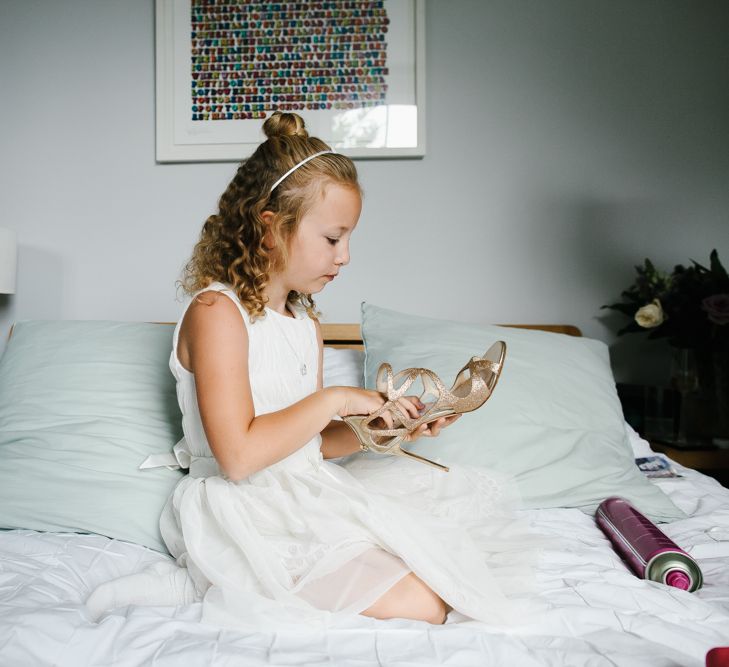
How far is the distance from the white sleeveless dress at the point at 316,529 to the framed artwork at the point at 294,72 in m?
0.89

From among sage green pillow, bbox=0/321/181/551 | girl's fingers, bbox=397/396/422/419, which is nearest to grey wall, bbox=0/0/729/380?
sage green pillow, bbox=0/321/181/551

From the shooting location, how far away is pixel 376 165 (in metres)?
1.96

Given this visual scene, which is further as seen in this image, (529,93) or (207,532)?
(529,93)

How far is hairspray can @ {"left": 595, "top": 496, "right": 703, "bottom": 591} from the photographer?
96cm

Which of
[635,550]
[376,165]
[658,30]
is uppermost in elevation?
[658,30]

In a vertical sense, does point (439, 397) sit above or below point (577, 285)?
below

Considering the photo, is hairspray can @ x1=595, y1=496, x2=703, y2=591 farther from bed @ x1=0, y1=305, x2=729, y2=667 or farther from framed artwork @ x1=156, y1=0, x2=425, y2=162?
framed artwork @ x1=156, y1=0, x2=425, y2=162

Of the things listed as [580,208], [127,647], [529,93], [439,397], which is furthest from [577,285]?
[127,647]

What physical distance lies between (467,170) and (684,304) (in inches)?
28.1

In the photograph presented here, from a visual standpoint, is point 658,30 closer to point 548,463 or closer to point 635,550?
point 548,463

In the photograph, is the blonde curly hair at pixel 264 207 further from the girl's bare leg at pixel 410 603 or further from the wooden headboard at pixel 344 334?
the wooden headboard at pixel 344 334

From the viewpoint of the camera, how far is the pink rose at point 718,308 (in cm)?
171

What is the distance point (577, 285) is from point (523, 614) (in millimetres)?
1340

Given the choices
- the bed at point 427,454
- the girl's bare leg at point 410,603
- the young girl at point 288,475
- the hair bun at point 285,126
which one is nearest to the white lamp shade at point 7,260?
the bed at point 427,454
